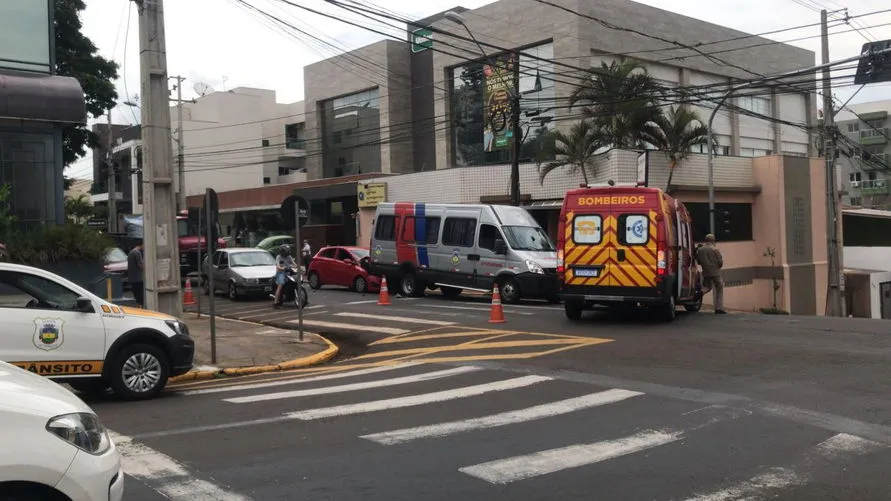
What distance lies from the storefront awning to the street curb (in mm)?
7775

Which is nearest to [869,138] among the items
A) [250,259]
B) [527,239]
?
[527,239]

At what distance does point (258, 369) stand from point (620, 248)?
24.0 feet

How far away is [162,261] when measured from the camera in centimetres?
1221

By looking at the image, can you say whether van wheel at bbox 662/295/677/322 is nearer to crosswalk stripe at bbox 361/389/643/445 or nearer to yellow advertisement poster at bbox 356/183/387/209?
crosswalk stripe at bbox 361/389/643/445

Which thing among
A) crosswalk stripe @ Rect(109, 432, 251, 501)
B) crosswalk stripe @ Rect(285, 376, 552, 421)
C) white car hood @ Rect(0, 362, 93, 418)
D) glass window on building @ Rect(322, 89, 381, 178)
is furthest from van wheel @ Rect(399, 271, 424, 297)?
glass window on building @ Rect(322, 89, 381, 178)

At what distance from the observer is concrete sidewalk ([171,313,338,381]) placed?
11609 mm

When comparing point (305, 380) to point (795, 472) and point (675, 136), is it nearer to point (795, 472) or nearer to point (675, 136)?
point (795, 472)

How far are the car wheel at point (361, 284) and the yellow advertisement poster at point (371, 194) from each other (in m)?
11.5

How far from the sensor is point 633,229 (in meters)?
15.0

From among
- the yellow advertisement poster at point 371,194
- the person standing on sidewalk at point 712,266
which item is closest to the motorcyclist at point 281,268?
the person standing on sidewalk at point 712,266

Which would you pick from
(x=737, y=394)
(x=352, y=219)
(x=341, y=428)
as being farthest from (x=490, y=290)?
(x=352, y=219)

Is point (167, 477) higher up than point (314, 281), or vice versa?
point (314, 281)

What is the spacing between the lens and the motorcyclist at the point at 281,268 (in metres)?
20.2

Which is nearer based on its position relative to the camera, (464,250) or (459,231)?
(464,250)
